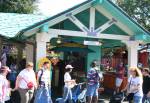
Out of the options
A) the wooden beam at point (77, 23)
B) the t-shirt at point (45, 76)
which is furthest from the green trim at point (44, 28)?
the t-shirt at point (45, 76)

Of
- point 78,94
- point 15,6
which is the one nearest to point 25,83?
point 78,94

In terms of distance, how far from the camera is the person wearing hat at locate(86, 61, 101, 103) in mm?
14258

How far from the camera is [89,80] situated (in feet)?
47.1

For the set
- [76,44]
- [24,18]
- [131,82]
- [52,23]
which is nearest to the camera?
[131,82]

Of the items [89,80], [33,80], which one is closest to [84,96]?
[89,80]

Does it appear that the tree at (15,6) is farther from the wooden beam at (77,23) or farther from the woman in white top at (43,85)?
the woman in white top at (43,85)

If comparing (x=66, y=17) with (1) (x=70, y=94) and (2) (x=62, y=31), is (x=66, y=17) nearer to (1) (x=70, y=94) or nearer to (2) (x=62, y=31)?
(2) (x=62, y=31)

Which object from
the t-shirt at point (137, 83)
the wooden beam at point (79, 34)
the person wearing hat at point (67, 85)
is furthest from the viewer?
the wooden beam at point (79, 34)

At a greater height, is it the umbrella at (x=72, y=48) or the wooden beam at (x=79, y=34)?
the wooden beam at (x=79, y=34)

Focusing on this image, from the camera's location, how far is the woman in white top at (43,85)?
1284cm

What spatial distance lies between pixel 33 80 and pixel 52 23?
3.35 meters

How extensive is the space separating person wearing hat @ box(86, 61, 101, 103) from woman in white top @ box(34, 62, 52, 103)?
1.86 metres

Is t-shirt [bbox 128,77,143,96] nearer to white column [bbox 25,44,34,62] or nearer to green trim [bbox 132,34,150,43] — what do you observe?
green trim [bbox 132,34,150,43]

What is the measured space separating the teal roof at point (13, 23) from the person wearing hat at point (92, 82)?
333 cm
